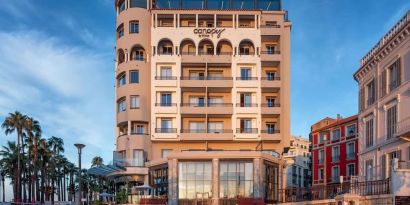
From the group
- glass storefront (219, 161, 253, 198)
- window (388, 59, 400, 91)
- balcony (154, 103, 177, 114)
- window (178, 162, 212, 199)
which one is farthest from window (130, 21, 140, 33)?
window (388, 59, 400, 91)

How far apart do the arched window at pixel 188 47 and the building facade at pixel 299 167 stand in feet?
153

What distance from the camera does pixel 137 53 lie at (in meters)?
54.4

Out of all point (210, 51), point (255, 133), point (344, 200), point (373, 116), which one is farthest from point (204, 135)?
point (344, 200)

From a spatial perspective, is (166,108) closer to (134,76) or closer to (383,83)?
(134,76)

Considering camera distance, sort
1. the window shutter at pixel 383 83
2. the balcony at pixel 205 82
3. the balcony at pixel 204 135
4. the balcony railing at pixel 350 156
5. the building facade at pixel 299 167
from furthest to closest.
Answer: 1. the building facade at pixel 299 167
2. the balcony railing at pixel 350 156
3. the balcony at pixel 205 82
4. the balcony at pixel 204 135
5. the window shutter at pixel 383 83

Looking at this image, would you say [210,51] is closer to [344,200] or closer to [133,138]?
[133,138]

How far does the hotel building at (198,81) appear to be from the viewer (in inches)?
2053

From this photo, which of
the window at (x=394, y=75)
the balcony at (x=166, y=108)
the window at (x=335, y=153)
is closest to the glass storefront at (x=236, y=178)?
the balcony at (x=166, y=108)

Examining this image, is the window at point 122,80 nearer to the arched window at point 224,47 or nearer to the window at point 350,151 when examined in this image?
the arched window at point 224,47

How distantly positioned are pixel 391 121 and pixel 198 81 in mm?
22667

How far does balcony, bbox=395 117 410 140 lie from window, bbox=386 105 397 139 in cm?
159

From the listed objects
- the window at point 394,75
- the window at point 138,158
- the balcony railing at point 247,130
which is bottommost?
the window at point 138,158

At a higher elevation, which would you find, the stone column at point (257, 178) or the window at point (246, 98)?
the window at point (246, 98)

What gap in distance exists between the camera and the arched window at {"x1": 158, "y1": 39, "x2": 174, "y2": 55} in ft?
176
